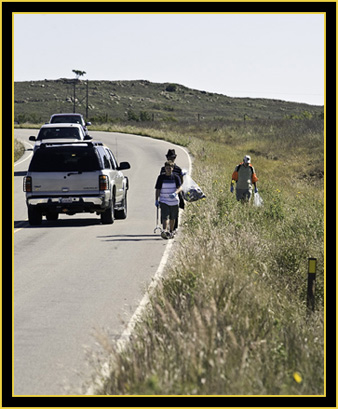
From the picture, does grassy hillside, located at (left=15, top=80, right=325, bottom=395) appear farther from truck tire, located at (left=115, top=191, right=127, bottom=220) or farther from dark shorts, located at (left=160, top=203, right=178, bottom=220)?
truck tire, located at (left=115, top=191, right=127, bottom=220)

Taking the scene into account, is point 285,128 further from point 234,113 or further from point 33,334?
point 234,113

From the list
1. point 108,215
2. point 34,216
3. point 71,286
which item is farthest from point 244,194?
point 71,286

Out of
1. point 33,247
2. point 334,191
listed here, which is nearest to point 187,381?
point 334,191

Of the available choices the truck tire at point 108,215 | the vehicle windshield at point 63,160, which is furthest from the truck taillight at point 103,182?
the truck tire at point 108,215

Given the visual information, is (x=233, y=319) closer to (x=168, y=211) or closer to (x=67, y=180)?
(x=168, y=211)

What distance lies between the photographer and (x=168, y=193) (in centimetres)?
1709

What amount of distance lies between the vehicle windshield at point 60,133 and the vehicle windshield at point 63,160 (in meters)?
12.6

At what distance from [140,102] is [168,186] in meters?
145

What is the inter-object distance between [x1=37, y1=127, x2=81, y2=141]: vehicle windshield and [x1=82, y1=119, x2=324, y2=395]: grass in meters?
13.2

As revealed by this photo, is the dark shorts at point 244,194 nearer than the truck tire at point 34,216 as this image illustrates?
No

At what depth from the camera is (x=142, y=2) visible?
6.68 meters

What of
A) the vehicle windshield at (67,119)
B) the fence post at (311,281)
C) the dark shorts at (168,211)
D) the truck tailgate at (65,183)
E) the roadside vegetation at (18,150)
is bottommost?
the fence post at (311,281)

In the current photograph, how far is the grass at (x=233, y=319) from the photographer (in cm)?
587

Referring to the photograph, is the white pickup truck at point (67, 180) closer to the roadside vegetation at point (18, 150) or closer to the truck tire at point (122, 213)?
the truck tire at point (122, 213)
